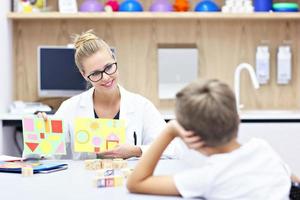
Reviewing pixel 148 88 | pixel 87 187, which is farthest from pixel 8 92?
pixel 87 187

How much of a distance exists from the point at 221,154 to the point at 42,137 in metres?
0.99

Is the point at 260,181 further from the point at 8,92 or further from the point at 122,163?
the point at 8,92

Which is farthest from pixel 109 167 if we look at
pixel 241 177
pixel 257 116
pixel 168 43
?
pixel 168 43

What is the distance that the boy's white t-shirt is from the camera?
137 centimetres

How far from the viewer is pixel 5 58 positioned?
3.96m

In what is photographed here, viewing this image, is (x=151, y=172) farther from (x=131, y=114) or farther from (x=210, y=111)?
(x=131, y=114)

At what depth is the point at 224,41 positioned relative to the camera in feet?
14.3

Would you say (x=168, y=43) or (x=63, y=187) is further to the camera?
(x=168, y=43)

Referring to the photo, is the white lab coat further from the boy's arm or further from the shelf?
the shelf

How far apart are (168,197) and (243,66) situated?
273cm

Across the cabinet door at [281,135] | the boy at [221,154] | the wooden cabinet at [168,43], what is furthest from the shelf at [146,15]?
the boy at [221,154]

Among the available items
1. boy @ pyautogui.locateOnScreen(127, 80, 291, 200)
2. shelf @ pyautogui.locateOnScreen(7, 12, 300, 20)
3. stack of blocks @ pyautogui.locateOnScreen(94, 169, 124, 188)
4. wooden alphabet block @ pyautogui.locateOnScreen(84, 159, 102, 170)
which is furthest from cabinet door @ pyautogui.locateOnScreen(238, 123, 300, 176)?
boy @ pyautogui.locateOnScreen(127, 80, 291, 200)

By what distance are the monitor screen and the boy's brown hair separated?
108 inches

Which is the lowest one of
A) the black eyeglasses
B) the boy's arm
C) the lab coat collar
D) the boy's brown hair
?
the boy's arm
